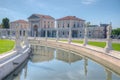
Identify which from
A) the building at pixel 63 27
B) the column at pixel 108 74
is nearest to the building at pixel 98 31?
the building at pixel 63 27

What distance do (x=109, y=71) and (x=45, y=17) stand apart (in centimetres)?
7981

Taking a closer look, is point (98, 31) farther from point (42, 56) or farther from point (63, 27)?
point (42, 56)

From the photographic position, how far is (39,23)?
9044cm

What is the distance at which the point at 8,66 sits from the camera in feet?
41.5

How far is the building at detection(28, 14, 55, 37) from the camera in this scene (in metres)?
89.5

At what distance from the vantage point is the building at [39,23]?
89.5 metres

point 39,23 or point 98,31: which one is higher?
point 39,23

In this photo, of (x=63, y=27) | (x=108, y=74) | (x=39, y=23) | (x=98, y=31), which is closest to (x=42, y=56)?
(x=108, y=74)

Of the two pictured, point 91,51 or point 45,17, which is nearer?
point 91,51

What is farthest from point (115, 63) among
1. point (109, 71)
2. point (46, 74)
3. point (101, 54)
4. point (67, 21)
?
point (67, 21)

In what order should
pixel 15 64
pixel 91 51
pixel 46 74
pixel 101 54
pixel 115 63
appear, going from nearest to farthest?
pixel 46 74
pixel 15 64
pixel 115 63
pixel 101 54
pixel 91 51

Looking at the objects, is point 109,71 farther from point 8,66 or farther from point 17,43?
point 17,43

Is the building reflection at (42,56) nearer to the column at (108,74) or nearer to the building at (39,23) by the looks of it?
the column at (108,74)

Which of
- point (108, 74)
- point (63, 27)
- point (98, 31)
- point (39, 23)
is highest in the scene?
point (39, 23)
